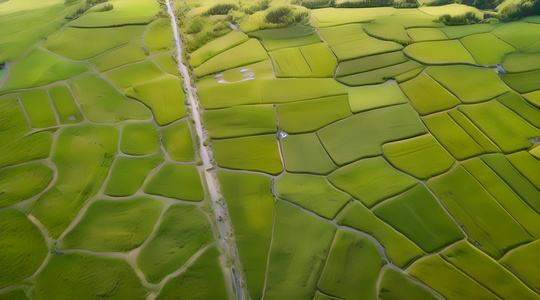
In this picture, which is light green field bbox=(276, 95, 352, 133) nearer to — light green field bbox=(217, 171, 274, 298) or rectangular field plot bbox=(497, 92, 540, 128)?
light green field bbox=(217, 171, 274, 298)

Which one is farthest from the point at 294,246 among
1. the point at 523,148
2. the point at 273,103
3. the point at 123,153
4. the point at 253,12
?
the point at 253,12

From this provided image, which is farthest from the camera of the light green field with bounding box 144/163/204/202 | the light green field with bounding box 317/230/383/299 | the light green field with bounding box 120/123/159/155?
the light green field with bounding box 120/123/159/155

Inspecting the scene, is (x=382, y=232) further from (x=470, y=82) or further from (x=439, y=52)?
(x=439, y=52)

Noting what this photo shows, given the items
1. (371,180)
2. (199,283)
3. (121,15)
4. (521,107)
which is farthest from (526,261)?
(121,15)

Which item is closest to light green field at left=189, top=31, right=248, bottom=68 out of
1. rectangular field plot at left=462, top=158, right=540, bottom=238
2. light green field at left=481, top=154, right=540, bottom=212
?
rectangular field plot at left=462, top=158, right=540, bottom=238

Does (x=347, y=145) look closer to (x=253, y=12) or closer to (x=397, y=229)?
(x=397, y=229)

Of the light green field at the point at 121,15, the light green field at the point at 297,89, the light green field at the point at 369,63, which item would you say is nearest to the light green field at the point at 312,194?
the light green field at the point at 297,89

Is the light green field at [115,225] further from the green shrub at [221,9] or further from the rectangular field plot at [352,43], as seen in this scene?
the green shrub at [221,9]
